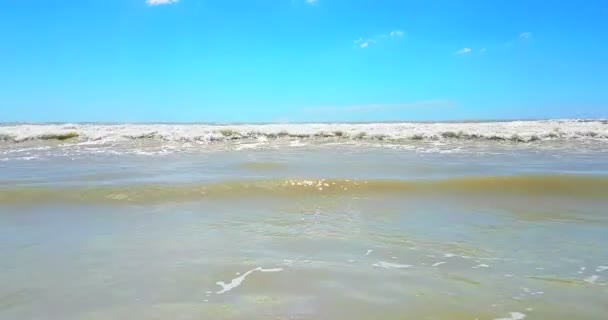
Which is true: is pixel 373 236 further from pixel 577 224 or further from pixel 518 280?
pixel 577 224

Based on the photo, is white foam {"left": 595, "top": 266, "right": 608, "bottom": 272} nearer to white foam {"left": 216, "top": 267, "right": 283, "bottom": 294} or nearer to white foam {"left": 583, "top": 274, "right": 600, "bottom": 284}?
white foam {"left": 583, "top": 274, "right": 600, "bottom": 284}

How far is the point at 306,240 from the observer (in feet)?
13.3

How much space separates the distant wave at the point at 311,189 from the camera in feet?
19.6

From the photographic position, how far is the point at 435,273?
10.3 feet

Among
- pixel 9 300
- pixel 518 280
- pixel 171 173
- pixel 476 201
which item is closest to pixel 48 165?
pixel 171 173

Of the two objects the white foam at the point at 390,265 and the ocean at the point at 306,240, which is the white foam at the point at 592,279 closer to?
the ocean at the point at 306,240

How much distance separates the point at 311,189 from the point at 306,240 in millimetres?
2507

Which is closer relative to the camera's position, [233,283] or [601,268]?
[233,283]

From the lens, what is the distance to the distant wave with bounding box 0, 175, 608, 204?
5.98 m

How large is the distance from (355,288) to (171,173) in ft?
18.6

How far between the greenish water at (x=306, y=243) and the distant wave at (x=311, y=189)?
3 cm

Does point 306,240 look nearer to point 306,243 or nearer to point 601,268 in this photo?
point 306,243

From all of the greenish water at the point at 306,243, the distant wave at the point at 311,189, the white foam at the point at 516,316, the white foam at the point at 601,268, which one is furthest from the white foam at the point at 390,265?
the distant wave at the point at 311,189

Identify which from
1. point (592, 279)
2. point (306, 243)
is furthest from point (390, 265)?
point (592, 279)
